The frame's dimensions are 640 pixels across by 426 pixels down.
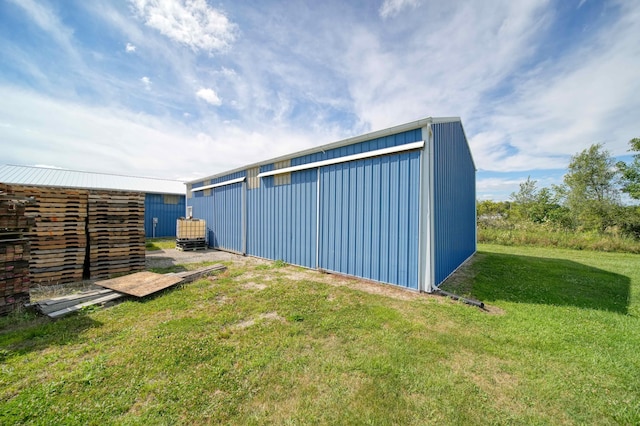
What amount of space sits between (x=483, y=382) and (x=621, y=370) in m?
1.78

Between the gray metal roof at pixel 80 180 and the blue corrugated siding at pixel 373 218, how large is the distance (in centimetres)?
1680

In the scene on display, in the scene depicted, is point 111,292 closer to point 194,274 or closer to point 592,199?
point 194,274

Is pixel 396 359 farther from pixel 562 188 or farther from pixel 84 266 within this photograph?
pixel 562 188

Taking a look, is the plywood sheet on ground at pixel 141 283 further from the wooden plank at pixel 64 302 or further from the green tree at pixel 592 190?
the green tree at pixel 592 190

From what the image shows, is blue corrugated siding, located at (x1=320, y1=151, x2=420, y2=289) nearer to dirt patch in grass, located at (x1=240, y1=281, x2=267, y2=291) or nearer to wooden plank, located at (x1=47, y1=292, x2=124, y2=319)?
dirt patch in grass, located at (x1=240, y1=281, x2=267, y2=291)

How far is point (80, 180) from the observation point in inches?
683

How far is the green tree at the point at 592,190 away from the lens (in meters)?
16.7

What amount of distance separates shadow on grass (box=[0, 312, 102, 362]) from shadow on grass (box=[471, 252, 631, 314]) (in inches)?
291

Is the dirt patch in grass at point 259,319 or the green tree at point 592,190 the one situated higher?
the green tree at point 592,190

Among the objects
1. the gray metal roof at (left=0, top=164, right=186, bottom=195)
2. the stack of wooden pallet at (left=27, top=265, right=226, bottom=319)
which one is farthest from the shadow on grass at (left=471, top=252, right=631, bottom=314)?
the gray metal roof at (left=0, top=164, right=186, bottom=195)

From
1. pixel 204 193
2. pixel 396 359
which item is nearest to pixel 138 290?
pixel 396 359

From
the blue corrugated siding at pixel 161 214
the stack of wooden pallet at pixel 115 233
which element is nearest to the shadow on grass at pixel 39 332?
the stack of wooden pallet at pixel 115 233

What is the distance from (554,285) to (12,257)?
460 inches

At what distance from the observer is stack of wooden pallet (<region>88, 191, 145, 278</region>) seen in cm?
Answer: 647
